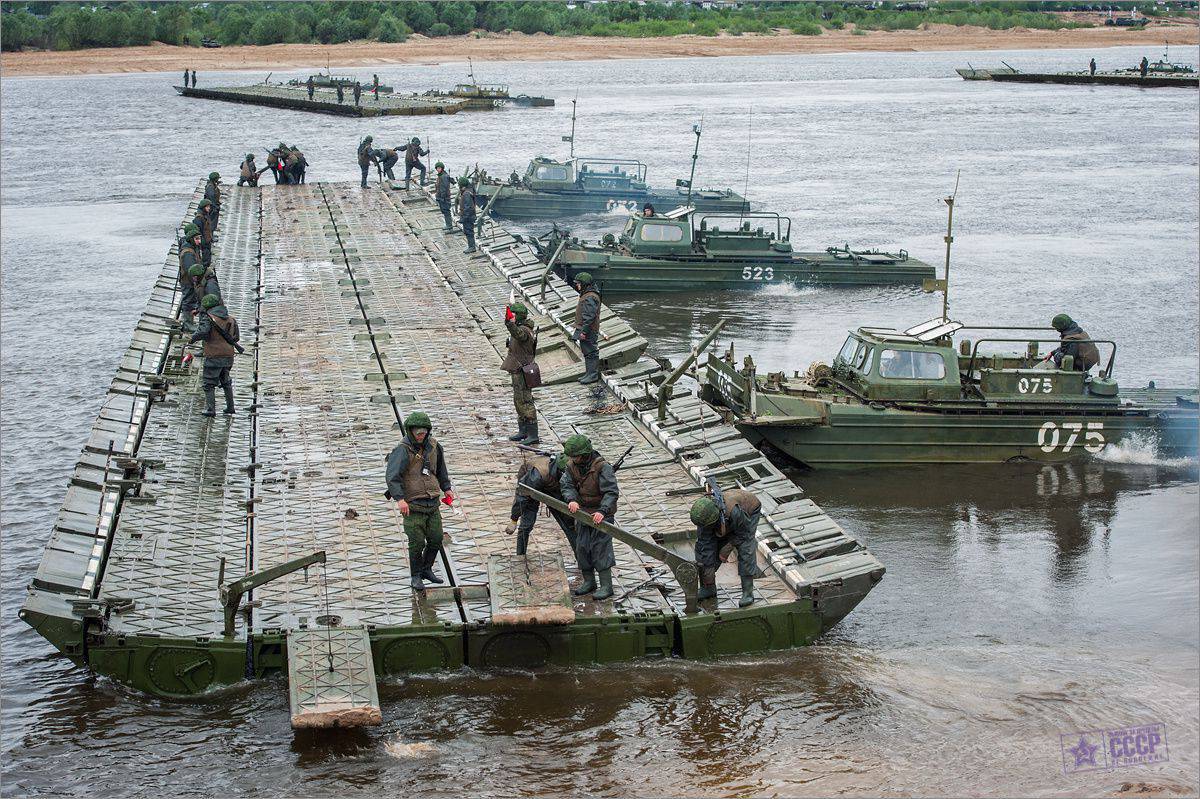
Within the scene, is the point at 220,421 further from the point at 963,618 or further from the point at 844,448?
the point at 963,618

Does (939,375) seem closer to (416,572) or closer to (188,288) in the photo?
(416,572)

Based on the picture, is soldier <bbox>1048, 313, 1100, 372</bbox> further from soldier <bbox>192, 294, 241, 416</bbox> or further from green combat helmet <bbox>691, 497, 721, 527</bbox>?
soldier <bbox>192, 294, 241, 416</bbox>

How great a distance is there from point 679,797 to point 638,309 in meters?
21.3

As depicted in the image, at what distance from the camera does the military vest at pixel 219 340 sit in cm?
2033

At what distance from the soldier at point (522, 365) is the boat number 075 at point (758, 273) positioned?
611 inches

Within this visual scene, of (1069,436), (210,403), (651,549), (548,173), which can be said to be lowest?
(1069,436)

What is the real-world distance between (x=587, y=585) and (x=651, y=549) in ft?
3.51

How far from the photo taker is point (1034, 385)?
22.3 meters

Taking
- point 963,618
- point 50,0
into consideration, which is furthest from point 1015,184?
point 50,0

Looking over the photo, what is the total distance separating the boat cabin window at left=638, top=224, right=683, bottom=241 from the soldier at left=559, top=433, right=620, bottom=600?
19.9 m

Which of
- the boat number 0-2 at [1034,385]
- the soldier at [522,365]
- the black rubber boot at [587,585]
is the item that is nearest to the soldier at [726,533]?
the black rubber boot at [587,585]

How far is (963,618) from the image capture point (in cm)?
1755

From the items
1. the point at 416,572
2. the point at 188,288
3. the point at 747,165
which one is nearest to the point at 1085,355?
the point at 416,572

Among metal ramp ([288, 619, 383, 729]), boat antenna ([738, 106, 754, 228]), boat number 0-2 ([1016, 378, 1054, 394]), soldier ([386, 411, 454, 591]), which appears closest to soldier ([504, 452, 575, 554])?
soldier ([386, 411, 454, 591])
